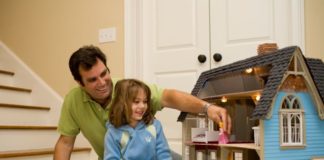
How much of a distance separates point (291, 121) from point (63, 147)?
3.72 feet

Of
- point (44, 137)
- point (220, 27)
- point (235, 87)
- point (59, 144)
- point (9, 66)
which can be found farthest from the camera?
point (9, 66)

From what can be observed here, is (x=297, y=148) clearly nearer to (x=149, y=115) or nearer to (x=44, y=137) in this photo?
(x=149, y=115)

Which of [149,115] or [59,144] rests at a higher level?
[149,115]

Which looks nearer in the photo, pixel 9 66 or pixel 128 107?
pixel 128 107

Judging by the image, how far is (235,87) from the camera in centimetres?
180

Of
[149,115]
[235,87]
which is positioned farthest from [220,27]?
[149,115]

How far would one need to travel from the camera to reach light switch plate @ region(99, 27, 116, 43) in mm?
3166

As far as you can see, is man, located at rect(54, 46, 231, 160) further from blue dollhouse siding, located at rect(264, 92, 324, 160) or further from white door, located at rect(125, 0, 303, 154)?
white door, located at rect(125, 0, 303, 154)

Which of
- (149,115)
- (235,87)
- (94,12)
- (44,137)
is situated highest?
(94,12)

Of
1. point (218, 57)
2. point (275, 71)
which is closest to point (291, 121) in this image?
point (275, 71)

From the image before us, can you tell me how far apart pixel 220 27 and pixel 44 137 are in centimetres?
165

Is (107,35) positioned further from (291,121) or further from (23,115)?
(291,121)

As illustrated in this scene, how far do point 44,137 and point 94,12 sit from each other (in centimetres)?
114

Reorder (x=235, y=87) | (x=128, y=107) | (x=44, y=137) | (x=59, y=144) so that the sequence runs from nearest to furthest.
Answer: (x=128, y=107)
(x=235, y=87)
(x=59, y=144)
(x=44, y=137)
